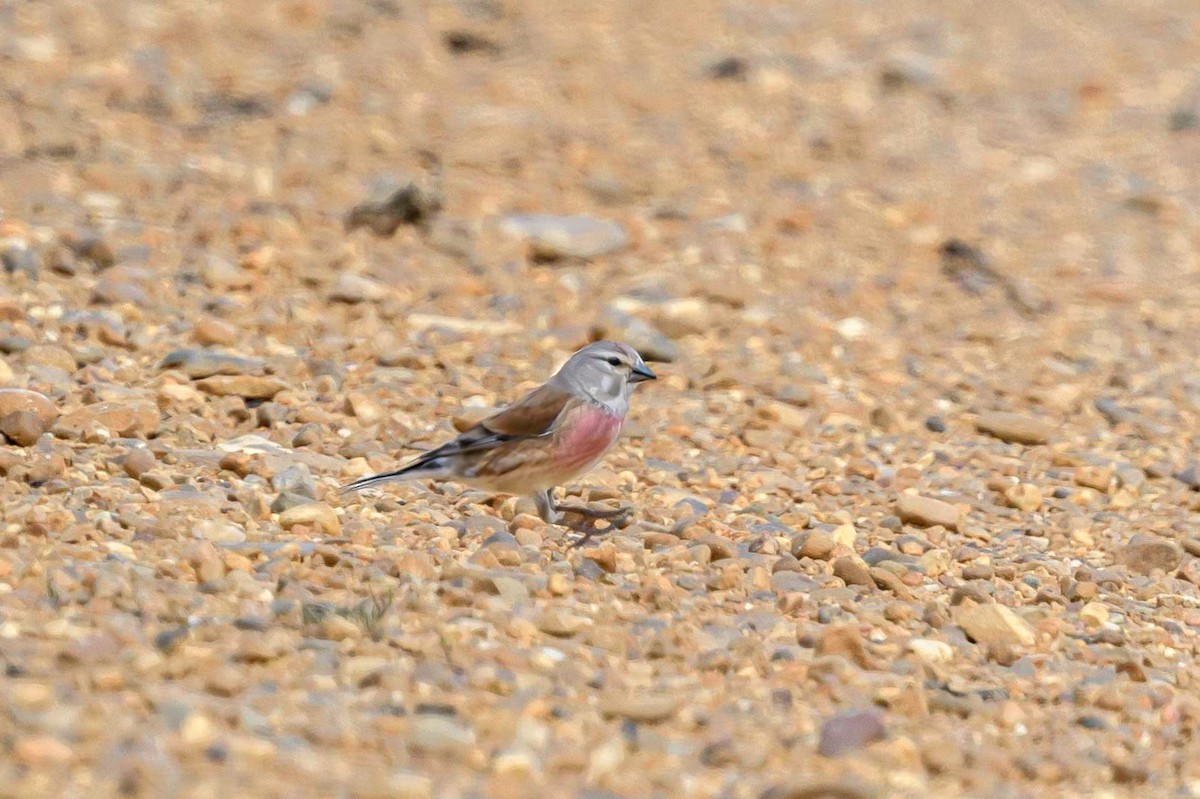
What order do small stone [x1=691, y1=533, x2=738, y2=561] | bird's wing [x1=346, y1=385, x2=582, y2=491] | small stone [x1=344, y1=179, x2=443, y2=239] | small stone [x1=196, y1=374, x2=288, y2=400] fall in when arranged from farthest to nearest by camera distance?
1. small stone [x1=344, y1=179, x2=443, y2=239]
2. small stone [x1=196, y1=374, x2=288, y2=400]
3. bird's wing [x1=346, y1=385, x2=582, y2=491]
4. small stone [x1=691, y1=533, x2=738, y2=561]

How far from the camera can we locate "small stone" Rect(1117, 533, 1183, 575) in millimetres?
5891

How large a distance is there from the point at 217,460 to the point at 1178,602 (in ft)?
10.5

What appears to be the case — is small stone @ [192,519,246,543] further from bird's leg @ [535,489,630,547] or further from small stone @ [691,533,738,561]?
small stone @ [691,533,738,561]

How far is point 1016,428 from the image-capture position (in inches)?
288

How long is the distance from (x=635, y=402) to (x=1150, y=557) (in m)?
2.23

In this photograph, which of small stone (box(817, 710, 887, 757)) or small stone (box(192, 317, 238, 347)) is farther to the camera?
small stone (box(192, 317, 238, 347))

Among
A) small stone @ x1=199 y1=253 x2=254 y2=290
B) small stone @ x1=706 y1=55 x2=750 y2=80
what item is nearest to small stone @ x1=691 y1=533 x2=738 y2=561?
small stone @ x1=199 y1=253 x2=254 y2=290

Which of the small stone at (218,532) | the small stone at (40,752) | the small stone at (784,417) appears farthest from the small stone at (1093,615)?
the small stone at (40,752)

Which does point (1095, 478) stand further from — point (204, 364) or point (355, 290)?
point (204, 364)

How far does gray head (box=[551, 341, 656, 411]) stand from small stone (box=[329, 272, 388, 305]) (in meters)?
2.26

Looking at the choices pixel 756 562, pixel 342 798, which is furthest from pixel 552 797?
pixel 756 562

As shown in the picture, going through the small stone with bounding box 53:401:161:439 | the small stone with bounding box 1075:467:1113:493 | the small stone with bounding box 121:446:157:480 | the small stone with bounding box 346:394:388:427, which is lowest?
the small stone with bounding box 1075:467:1113:493

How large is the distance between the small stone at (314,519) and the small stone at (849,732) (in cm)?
178

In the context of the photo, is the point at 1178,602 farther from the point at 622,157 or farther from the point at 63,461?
the point at 622,157
